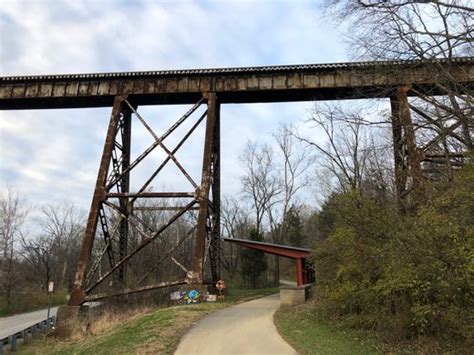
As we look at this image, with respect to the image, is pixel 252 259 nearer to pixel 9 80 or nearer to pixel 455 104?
pixel 9 80

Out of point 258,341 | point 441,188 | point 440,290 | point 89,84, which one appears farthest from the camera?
point 89,84

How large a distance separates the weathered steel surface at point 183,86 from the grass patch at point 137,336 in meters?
8.93

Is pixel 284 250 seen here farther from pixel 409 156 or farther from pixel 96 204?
pixel 409 156

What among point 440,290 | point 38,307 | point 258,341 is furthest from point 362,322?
point 38,307

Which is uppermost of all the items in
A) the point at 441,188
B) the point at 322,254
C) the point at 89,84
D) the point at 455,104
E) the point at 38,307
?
the point at 89,84

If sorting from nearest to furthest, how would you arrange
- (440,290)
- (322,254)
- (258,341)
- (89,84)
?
(440,290)
(258,341)
(322,254)
(89,84)

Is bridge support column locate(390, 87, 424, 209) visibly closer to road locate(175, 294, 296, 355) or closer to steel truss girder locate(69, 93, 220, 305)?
road locate(175, 294, 296, 355)

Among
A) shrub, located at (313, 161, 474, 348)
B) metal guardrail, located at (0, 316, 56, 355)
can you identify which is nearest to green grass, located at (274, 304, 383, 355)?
shrub, located at (313, 161, 474, 348)

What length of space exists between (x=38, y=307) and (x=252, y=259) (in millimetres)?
20265

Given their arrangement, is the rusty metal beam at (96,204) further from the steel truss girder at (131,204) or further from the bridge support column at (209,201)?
the bridge support column at (209,201)

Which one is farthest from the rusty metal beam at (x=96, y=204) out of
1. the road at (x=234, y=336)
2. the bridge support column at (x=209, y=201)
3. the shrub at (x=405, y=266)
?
the shrub at (x=405, y=266)

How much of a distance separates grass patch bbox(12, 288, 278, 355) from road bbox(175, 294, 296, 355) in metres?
0.36

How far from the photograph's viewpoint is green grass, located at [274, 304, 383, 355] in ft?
29.1

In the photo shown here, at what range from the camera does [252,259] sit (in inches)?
1631
